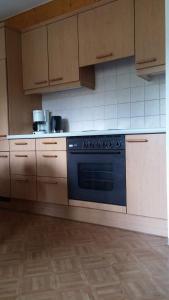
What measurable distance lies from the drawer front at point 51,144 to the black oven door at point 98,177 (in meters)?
0.12

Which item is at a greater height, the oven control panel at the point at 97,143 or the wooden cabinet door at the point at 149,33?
the wooden cabinet door at the point at 149,33

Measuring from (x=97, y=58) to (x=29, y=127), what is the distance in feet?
4.09

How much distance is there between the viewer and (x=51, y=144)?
269 centimetres

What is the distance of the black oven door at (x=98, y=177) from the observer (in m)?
2.27

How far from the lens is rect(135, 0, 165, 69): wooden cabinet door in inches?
90.6

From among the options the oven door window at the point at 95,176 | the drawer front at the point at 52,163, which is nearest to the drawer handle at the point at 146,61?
the oven door window at the point at 95,176

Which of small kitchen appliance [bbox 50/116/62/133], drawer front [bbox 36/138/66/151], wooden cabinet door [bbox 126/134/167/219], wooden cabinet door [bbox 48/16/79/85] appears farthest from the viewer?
small kitchen appliance [bbox 50/116/62/133]

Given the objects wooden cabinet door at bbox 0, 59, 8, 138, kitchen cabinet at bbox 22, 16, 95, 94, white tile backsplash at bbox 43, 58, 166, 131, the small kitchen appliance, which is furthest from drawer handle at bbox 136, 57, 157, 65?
wooden cabinet door at bbox 0, 59, 8, 138

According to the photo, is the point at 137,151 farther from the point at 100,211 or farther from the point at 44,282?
the point at 44,282

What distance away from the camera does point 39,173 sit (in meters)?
2.82

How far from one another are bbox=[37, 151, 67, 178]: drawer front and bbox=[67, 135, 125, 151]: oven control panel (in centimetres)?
15

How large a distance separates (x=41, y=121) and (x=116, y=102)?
90 cm

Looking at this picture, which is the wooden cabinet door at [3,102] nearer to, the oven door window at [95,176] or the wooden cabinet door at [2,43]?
the wooden cabinet door at [2,43]

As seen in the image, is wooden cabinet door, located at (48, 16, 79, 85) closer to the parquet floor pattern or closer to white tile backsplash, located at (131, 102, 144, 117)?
white tile backsplash, located at (131, 102, 144, 117)
